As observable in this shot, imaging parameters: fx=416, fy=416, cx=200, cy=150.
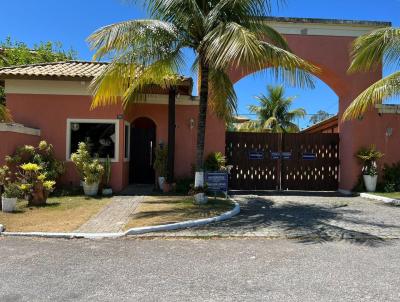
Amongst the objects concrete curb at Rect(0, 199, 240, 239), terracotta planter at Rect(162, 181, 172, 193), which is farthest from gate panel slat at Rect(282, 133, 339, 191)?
concrete curb at Rect(0, 199, 240, 239)

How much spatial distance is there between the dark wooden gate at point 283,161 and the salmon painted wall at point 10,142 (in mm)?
6926

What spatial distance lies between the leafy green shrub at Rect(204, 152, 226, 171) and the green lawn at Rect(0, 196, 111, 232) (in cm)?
352

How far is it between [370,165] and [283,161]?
304 cm

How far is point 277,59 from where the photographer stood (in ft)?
30.4

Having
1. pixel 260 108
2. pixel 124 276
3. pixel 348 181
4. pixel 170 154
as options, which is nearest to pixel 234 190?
pixel 170 154

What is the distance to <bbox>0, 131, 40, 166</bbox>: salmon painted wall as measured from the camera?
1151 cm

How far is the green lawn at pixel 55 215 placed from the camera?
8.41 meters

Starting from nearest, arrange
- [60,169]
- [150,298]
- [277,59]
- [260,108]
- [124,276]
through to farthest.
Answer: [150,298] < [124,276] < [277,59] < [60,169] < [260,108]

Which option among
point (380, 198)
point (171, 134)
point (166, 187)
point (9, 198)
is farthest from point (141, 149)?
point (380, 198)

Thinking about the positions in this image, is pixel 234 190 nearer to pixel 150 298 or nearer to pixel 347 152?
pixel 347 152

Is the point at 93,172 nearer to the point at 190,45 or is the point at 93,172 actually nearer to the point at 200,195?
the point at 200,195

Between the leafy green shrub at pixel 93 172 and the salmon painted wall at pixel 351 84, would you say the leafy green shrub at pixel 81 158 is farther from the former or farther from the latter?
the salmon painted wall at pixel 351 84

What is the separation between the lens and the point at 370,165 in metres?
14.7

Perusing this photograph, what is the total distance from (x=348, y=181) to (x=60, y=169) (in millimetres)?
9943
